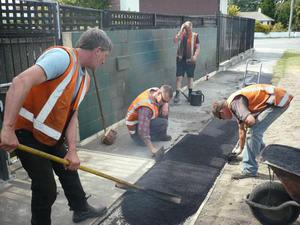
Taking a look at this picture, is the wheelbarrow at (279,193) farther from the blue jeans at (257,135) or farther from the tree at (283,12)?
the tree at (283,12)

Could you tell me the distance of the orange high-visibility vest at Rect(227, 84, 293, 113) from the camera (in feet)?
12.8

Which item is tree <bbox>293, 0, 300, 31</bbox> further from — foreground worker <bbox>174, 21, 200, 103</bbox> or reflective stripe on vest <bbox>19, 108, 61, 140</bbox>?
reflective stripe on vest <bbox>19, 108, 61, 140</bbox>

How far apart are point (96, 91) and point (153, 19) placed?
297 cm

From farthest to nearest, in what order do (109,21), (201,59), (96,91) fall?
(201,59) → (109,21) → (96,91)

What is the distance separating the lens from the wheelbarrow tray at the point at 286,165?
2.78 metres

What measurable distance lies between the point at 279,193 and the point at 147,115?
227 cm

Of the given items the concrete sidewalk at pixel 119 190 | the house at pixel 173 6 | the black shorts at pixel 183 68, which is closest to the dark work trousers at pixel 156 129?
the concrete sidewalk at pixel 119 190

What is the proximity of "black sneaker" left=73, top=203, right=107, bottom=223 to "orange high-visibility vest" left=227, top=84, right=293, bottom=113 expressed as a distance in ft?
6.19

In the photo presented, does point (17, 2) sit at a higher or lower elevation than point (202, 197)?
higher

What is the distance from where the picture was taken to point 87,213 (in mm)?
3434

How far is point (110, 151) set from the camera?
5.28 m

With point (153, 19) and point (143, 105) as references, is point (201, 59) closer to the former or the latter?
point (153, 19)

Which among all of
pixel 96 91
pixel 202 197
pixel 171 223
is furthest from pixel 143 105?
pixel 171 223

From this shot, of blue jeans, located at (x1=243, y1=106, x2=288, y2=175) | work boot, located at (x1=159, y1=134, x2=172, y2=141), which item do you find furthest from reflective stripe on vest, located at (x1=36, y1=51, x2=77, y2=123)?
work boot, located at (x1=159, y1=134, x2=172, y2=141)
